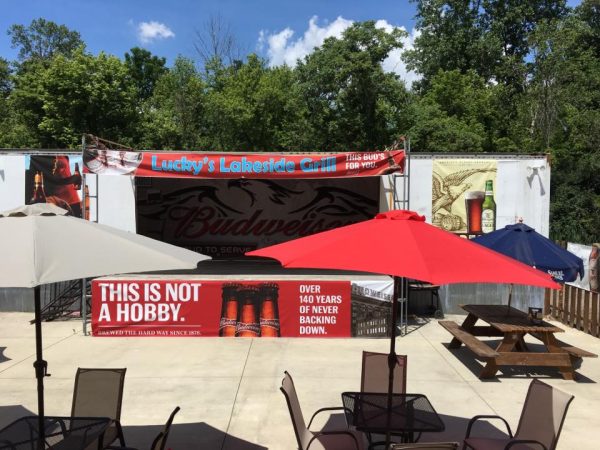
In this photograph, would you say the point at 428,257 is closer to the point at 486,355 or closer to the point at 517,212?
the point at 486,355

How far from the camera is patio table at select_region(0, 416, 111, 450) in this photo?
387 centimetres

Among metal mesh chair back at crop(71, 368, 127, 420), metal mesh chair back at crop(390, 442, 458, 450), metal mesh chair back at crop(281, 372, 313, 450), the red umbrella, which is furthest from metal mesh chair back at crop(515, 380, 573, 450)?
metal mesh chair back at crop(71, 368, 127, 420)

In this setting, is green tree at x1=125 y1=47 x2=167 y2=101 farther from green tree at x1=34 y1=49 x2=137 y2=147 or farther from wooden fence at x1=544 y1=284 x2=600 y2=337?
wooden fence at x1=544 y1=284 x2=600 y2=337

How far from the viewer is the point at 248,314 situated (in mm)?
10000

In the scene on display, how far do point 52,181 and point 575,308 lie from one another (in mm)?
11958

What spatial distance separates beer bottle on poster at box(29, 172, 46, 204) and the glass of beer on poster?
32.6 ft

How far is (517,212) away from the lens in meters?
12.1

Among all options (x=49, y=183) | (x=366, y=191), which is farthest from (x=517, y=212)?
(x=49, y=183)

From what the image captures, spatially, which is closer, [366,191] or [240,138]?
[366,191]

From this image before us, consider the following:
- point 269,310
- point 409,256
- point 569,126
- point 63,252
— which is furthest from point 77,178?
point 569,126

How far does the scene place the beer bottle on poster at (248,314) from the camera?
9.97 metres

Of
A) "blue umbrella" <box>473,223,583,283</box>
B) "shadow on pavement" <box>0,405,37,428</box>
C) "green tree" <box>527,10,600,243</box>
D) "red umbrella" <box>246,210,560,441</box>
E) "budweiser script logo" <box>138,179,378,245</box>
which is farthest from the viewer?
"green tree" <box>527,10,600,243</box>

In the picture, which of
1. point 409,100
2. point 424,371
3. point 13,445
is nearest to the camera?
point 13,445

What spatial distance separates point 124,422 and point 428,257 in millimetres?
4128
